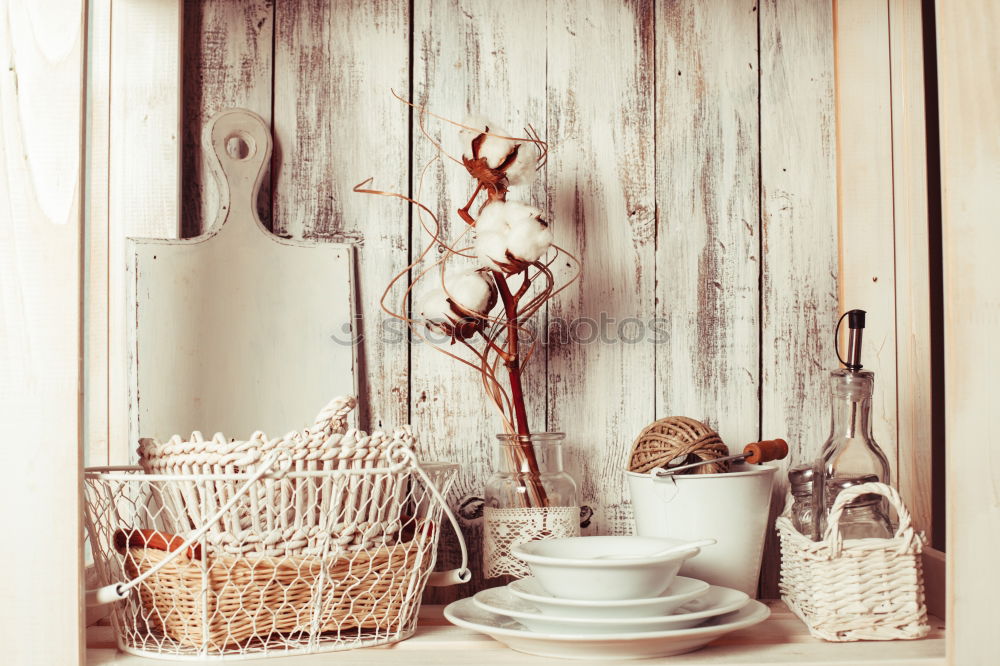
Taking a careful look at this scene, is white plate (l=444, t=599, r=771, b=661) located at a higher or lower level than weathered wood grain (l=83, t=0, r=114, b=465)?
lower

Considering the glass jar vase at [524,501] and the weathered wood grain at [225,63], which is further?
the weathered wood grain at [225,63]

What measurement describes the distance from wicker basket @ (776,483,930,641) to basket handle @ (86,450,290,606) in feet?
1.69

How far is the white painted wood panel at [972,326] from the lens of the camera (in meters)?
0.79

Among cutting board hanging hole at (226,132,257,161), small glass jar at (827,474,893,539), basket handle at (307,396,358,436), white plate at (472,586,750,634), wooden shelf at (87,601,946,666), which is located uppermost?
cutting board hanging hole at (226,132,257,161)

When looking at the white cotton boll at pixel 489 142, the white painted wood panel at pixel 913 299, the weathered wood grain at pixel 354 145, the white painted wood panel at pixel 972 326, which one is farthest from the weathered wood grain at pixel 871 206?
the weathered wood grain at pixel 354 145

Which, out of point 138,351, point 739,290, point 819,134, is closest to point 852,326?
point 739,290

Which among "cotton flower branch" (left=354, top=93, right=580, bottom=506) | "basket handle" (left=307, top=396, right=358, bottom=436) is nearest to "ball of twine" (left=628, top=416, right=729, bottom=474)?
"cotton flower branch" (left=354, top=93, right=580, bottom=506)

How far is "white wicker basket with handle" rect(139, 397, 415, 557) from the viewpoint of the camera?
83 cm

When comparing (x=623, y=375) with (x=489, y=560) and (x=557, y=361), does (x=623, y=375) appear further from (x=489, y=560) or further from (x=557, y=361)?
(x=489, y=560)

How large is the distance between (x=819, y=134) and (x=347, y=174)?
1.96 feet

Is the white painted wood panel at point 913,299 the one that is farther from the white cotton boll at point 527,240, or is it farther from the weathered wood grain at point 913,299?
the white cotton boll at point 527,240

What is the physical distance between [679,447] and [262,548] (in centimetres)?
44

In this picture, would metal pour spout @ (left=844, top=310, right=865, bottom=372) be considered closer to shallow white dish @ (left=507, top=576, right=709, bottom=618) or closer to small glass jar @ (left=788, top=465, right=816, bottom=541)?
small glass jar @ (left=788, top=465, right=816, bottom=541)

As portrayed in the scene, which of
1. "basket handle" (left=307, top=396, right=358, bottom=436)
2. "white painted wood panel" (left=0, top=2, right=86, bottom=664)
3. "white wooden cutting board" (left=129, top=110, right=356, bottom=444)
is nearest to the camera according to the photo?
"white painted wood panel" (left=0, top=2, right=86, bottom=664)
